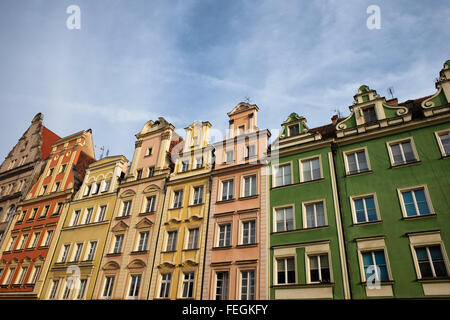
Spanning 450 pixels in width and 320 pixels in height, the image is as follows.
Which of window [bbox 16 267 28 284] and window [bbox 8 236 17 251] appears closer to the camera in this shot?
window [bbox 16 267 28 284]

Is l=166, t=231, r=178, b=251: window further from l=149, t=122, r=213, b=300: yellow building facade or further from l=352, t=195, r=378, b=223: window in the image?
l=352, t=195, r=378, b=223: window

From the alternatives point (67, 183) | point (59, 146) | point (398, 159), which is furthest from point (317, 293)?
point (59, 146)

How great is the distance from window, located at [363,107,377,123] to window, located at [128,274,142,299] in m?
20.4

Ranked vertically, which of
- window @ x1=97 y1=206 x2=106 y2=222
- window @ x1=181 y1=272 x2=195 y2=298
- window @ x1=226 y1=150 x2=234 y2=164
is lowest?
window @ x1=181 y1=272 x2=195 y2=298

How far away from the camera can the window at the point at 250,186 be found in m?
24.6

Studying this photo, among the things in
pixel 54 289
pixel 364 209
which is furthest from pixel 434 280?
pixel 54 289

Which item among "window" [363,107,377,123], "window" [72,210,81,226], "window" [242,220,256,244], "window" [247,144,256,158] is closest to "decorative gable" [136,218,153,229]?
"window" [242,220,256,244]

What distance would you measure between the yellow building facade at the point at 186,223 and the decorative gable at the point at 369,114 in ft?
38.3

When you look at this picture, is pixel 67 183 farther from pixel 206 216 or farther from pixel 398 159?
pixel 398 159

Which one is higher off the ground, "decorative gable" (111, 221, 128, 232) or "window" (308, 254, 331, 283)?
"decorative gable" (111, 221, 128, 232)

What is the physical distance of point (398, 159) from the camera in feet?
66.1

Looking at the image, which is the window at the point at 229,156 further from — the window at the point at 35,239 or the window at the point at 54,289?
the window at the point at 35,239

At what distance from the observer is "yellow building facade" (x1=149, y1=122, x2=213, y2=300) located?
23.3m

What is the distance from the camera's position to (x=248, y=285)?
68.5 ft
